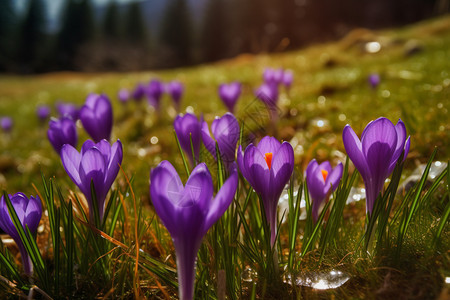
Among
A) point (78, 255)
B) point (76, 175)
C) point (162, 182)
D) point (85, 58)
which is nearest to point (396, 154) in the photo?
point (162, 182)

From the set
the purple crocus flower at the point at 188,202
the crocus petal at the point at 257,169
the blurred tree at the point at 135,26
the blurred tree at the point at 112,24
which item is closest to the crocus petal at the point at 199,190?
→ the purple crocus flower at the point at 188,202

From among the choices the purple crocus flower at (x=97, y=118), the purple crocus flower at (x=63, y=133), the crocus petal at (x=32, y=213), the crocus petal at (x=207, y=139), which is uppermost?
the purple crocus flower at (x=97, y=118)

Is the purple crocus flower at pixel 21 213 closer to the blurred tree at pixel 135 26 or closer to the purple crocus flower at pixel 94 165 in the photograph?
the purple crocus flower at pixel 94 165

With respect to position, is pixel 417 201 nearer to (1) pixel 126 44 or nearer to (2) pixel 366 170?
(2) pixel 366 170

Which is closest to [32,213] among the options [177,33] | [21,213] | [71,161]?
[21,213]

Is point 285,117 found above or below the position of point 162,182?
above

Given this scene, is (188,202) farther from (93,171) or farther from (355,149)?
(355,149)

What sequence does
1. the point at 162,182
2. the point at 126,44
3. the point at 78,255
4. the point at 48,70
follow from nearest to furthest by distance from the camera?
the point at 162,182, the point at 78,255, the point at 48,70, the point at 126,44
